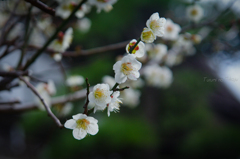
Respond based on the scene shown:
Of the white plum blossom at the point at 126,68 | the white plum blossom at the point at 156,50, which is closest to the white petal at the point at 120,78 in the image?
the white plum blossom at the point at 126,68

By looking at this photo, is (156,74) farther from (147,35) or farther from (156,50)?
(147,35)

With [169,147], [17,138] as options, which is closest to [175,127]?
[169,147]

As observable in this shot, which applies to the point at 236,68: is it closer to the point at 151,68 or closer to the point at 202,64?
the point at 151,68

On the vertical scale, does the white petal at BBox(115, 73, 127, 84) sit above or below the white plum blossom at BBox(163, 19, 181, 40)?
below

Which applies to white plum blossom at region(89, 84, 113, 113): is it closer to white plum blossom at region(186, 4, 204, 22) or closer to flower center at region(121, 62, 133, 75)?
flower center at region(121, 62, 133, 75)

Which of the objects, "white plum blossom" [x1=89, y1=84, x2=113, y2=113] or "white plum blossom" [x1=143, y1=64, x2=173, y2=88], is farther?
"white plum blossom" [x1=143, y1=64, x2=173, y2=88]

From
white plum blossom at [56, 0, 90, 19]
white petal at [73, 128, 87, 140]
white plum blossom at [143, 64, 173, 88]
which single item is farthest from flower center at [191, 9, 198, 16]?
white petal at [73, 128, 87, 140]
